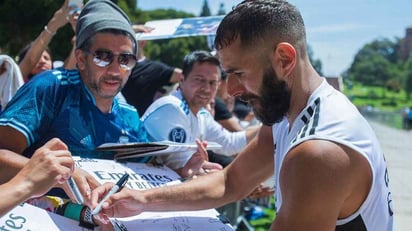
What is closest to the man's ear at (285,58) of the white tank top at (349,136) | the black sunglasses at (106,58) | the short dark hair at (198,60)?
the white tank top at (349,136)

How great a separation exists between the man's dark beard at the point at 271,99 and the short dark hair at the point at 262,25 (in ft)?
0.40

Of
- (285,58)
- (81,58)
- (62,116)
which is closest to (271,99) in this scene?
(285,58)

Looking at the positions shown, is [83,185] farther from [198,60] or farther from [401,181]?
[401,181]

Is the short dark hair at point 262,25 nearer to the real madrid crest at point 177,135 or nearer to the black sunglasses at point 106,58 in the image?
the black sunglasses at point 106,58

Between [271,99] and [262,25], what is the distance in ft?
0.87

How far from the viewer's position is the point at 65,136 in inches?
93.0

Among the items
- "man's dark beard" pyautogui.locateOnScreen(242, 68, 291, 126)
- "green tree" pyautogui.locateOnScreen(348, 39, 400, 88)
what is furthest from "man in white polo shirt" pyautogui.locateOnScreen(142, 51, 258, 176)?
"green tree" pyautogui.locateOnScreen(348, 39, 400, 88)

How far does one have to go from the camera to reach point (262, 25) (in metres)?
1.79

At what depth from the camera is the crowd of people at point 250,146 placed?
1603mm

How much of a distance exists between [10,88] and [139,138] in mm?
1636

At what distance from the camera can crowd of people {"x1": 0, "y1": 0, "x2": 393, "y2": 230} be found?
160 centimetres

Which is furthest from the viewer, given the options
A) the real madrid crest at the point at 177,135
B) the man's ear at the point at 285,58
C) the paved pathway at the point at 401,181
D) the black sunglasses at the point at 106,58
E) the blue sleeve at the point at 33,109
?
the paved pathway at the point at 401,181

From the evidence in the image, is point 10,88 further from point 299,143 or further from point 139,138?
point 299,143

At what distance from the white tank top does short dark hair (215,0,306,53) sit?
0.73ft
